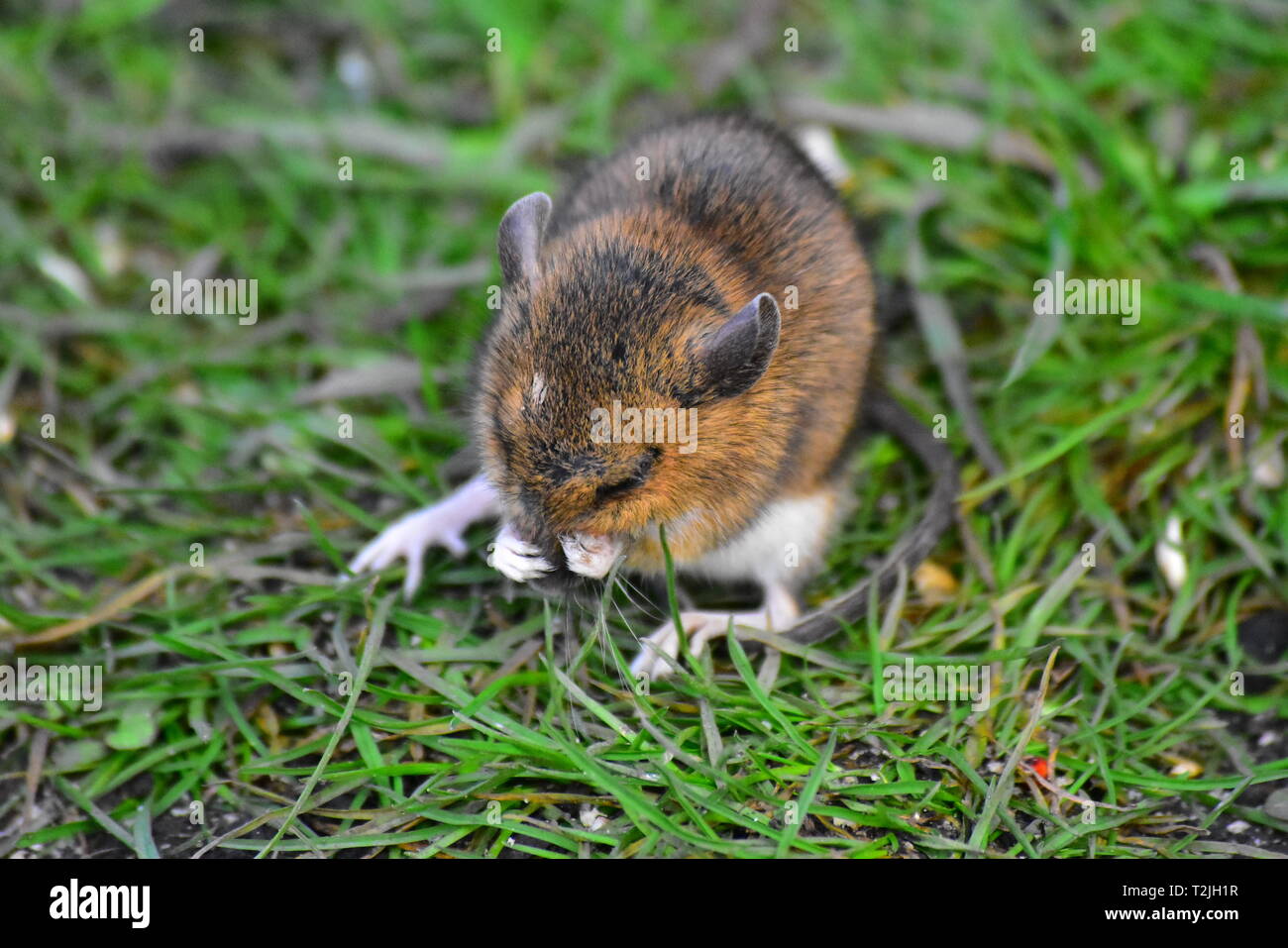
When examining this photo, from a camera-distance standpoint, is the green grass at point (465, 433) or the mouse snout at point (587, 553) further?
the green grass at point (465, 433)

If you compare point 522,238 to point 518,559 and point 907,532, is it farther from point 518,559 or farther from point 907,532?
point 907,532

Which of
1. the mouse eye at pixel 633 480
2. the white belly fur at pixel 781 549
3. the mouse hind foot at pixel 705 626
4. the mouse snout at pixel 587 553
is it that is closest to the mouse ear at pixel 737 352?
the mouse eye at pixel 633 480

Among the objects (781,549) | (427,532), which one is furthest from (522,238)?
(781,549)

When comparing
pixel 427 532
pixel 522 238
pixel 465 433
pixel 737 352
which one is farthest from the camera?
pixel 465 433

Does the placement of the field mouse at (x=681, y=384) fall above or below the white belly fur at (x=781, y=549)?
above

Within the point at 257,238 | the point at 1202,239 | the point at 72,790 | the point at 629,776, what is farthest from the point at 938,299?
the point at 72,790

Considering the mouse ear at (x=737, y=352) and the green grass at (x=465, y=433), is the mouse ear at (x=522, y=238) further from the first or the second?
the green grass at (x=465, y=433)
